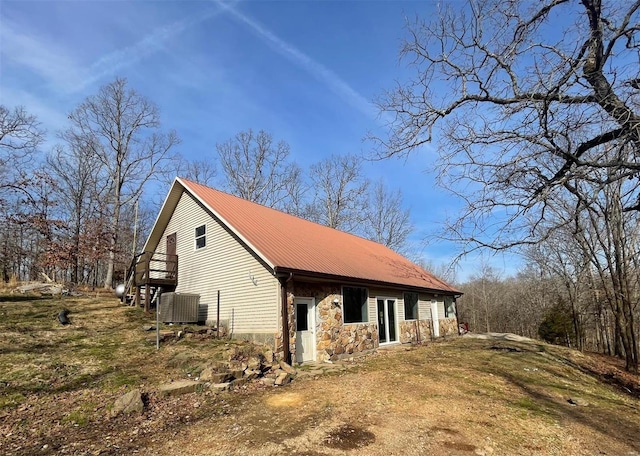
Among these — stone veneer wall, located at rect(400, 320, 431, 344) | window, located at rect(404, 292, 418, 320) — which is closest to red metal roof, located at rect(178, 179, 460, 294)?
window, located at rect(404, 292, 418, 320)

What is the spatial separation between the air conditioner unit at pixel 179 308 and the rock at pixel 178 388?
5193 mm

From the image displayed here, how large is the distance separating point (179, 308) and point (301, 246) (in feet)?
15.3

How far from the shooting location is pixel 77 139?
1075 inches

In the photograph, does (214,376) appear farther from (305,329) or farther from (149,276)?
(149,276)

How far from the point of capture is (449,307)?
21.9 m

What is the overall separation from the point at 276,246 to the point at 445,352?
23.9ft

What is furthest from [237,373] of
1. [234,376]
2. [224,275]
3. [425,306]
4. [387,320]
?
[425,306]

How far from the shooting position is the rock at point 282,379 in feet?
28.3

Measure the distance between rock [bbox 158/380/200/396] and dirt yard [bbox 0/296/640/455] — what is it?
0.20 metres

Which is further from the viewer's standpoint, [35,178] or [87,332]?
[35,178]

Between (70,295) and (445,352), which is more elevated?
(70,295)

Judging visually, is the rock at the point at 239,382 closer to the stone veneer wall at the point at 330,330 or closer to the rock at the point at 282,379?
the rock at the point at 282,379

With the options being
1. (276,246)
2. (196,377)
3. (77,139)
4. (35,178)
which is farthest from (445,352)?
(77,139)

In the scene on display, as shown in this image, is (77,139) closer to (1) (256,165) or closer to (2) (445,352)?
(1) (256,165)
